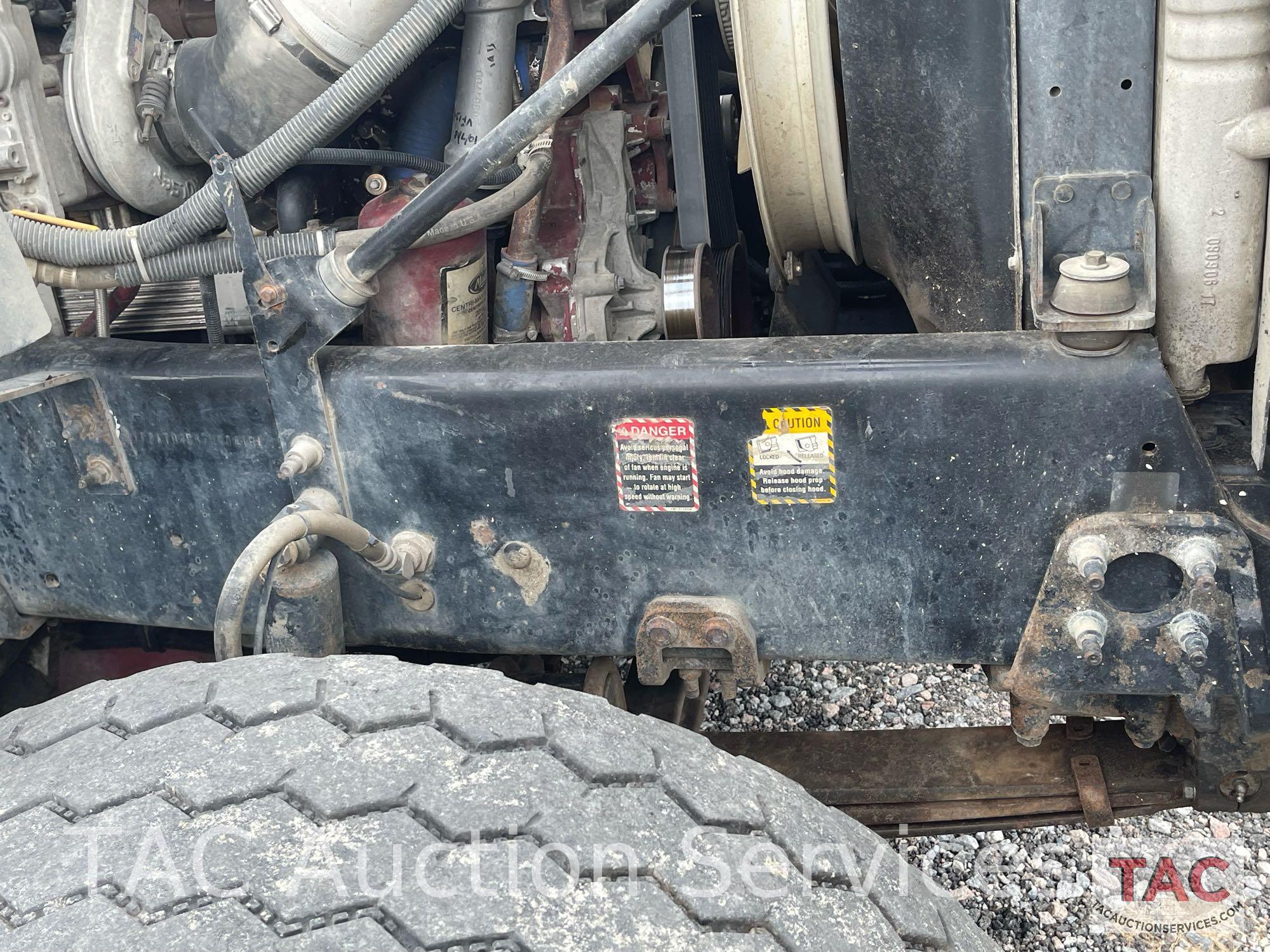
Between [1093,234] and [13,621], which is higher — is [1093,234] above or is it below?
above

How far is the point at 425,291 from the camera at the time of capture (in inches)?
58.8

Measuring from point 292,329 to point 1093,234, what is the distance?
872mm

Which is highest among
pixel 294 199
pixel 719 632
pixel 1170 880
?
pixel 294 199

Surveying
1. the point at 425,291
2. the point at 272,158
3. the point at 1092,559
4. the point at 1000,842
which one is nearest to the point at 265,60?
the point at 272,158

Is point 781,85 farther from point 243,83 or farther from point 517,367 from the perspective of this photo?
point 243,83

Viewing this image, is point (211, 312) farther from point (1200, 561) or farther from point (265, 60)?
point (1200, 561)

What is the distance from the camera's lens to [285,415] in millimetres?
1400

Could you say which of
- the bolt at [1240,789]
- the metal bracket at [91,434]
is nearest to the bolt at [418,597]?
the metal bracket at [91,434]

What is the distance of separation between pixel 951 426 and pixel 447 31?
889mm

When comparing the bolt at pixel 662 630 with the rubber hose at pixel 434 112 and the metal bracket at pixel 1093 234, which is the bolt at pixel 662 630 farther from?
the rubber hose at pixel 434 112

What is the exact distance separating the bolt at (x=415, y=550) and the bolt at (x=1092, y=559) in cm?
72

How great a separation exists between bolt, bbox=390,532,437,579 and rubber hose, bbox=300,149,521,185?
0.46m

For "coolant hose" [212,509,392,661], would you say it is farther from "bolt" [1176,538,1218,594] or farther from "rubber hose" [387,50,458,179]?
"bolt" [1176,538,1218,594]

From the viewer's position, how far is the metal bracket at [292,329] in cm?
136
